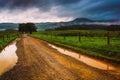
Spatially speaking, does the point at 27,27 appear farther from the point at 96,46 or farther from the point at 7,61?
the point at 7,61

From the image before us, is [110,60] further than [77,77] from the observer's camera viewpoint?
Yes

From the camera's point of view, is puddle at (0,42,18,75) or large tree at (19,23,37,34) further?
large tree at (19,23,37,34)

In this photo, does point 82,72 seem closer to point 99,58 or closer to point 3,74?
point 3,74

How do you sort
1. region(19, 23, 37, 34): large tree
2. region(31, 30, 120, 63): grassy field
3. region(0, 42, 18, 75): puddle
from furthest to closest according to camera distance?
region(19, 23, 37, 34): large tree
region(31, 30, 120, 63): grassy field
region(0, 42, 18, 75): puddle

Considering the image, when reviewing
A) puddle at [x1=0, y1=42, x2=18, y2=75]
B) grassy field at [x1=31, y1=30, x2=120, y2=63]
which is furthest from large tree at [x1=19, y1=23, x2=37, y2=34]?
puddle at [x1=0, y1=42, x2=18, y2=75]

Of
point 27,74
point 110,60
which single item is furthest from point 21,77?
point 110,60

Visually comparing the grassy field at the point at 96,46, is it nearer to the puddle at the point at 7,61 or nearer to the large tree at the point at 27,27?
the puddle at the point at 7,61

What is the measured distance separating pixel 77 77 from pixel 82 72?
121 centimetres

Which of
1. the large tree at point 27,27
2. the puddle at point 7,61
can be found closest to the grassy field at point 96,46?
the puddle at point 7,61

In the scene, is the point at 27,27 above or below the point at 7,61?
below

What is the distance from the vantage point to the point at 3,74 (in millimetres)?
11250

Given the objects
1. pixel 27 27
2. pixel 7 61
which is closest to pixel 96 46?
pixel 7 61

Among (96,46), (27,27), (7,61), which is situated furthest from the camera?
(27,27)

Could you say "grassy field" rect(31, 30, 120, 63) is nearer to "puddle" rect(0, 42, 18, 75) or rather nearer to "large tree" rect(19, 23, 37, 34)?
"puddle" rect(0, 42, 18, 75)
